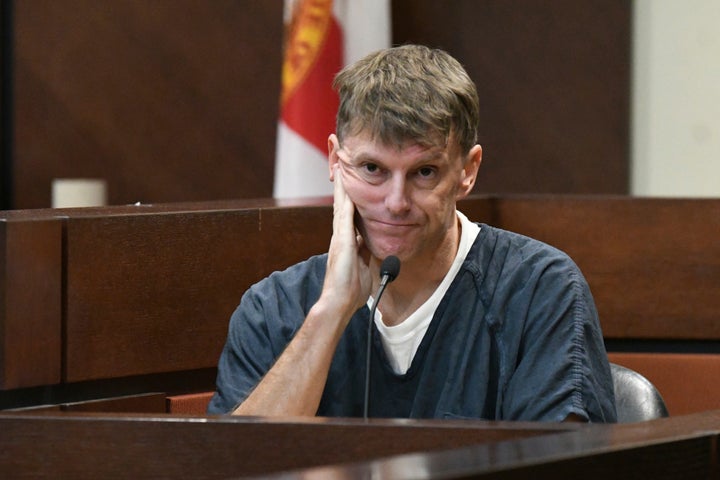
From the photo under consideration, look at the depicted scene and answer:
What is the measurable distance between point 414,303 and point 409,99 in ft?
1.04

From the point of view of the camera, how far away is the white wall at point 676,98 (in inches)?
165

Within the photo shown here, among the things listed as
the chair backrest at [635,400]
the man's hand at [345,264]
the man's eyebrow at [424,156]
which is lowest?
the chair backrest at [635,400]

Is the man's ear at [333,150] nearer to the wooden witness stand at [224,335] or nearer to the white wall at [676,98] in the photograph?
the wooden witness stand at [224,335]

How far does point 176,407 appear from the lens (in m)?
2.32

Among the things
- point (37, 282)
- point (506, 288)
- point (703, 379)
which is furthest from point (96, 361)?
point (703, 379)

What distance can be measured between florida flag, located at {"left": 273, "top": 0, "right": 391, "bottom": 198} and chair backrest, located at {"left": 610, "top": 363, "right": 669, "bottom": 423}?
6.89 ft

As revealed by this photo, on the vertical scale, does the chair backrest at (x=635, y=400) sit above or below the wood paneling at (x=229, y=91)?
below

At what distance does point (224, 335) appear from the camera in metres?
2.38

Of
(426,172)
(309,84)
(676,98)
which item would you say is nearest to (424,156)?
(426,172)

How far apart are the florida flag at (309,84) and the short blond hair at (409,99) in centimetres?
203

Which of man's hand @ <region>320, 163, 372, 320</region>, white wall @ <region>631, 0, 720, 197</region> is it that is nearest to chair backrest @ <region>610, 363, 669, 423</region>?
man's hand @ <region>320, 163, 372, 320</region>

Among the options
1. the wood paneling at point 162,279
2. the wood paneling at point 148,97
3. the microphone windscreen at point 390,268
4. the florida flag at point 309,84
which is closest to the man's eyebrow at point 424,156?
the microphone windscreen at point 390,268

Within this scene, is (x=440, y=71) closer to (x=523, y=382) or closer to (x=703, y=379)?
(x=523, y=382)

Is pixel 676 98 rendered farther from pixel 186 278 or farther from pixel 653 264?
pixel 186 278
